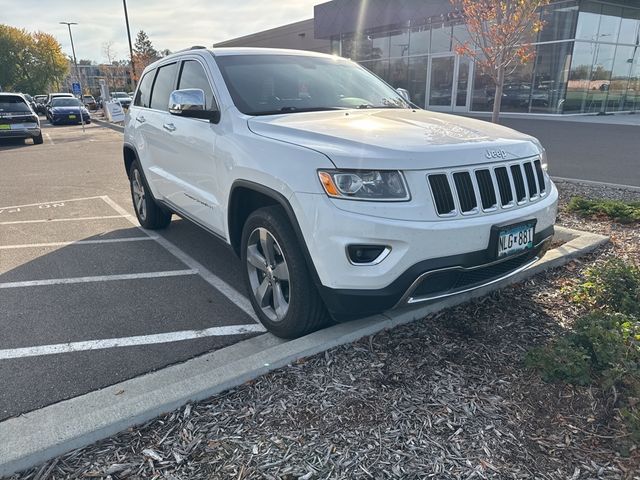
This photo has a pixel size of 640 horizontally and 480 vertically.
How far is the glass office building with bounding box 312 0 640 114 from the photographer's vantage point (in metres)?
20.4

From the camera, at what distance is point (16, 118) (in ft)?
53.0

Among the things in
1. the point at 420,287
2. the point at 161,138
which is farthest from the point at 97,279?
the point at 420,287

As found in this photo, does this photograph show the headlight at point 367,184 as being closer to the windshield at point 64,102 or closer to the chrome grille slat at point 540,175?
the chrome grille slat at point 540,175

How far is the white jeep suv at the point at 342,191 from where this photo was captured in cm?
263

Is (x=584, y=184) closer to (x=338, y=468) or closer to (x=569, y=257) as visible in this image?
(x=569, y=257)

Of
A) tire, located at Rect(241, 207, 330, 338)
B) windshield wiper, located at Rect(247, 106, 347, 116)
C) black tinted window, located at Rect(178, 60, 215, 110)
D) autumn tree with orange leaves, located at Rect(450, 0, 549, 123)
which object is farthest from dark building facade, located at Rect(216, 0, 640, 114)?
tire, located at Rect(241, 207, 330, 338)

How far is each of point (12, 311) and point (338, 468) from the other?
3.00 m

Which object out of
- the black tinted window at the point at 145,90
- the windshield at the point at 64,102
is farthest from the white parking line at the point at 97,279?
the windshield at the point at 64,102

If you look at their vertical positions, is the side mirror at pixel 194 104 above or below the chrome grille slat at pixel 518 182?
above

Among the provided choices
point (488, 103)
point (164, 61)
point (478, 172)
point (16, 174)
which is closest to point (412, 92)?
point (488, 103)

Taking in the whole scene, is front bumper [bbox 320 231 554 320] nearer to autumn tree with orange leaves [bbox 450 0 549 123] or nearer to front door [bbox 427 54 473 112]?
autumn tree with orange leaves [bbox 450 0 549 123]

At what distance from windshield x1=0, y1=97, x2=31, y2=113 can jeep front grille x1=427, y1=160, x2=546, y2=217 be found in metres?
17.4

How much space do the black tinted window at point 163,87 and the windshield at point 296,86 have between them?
1073 millimetres

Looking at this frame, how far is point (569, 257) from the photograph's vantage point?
4.29m
